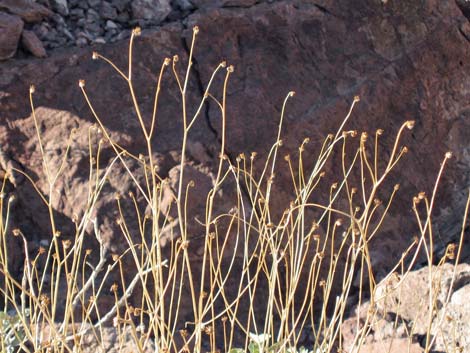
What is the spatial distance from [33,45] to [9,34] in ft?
0.39

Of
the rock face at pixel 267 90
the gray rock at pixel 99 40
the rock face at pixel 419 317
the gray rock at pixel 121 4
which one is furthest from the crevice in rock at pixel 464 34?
the gray rock at pixel 99 40

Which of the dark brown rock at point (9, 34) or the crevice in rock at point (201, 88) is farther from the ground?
the dark brown rock at point (9, 34)

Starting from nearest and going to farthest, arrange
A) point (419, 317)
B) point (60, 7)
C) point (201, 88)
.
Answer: point (419, 317) < point (201, 88) < point (60, 7)

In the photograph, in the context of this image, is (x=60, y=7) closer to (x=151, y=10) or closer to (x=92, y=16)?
(x=92, y=16)

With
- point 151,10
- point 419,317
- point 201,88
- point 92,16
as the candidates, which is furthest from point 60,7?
point 419,317

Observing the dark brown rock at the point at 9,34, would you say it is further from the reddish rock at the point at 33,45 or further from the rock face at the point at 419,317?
the rock face at the point at 419,317

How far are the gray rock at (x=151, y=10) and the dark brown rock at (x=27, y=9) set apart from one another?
426 millimetres

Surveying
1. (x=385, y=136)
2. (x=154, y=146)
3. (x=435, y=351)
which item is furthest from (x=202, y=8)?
(x=435, y=351)

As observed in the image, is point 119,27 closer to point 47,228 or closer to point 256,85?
point 256,85

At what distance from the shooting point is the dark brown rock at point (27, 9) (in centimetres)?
406

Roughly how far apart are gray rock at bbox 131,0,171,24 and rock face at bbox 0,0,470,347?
45 mm

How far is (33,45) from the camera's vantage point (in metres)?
3.98

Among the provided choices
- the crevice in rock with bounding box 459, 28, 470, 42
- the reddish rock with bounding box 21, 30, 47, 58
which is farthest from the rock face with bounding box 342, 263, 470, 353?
the reddish rock with bounding box 21, 30, 47, 58

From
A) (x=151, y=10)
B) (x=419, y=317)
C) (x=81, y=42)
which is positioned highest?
Result: (x=151, y=10)
